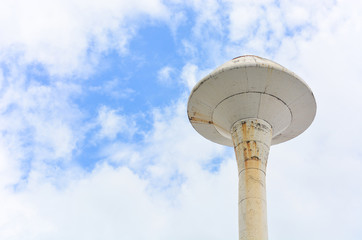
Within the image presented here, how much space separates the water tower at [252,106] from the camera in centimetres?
1933

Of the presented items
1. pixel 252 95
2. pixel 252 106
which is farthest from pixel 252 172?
pixel 252 95

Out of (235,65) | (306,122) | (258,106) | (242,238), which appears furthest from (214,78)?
(242,238)

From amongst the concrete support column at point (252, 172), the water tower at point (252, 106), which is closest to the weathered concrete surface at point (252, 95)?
the water tower at point (252, 106)

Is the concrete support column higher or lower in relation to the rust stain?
lower

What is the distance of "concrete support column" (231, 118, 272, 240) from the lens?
17766 mm

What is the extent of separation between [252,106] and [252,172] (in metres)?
3.56

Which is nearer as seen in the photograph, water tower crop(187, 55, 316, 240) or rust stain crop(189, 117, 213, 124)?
water tower crop(187, 55, 316, 240)

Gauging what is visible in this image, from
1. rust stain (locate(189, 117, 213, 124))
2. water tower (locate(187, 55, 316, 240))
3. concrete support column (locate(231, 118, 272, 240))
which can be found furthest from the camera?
rust stain (locate(189, 117, 213, 124))

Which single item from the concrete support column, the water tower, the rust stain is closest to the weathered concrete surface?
the water tower

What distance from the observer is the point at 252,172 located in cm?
1908

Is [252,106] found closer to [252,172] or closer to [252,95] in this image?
[252,95]

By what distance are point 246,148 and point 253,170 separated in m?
1.27

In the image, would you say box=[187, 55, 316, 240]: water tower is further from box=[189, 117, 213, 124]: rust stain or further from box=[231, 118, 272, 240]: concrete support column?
box=[189, 117, 213, 124]: rust stain

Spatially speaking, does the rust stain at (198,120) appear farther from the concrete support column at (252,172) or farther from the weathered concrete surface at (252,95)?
the concrete support column at (252,172)
